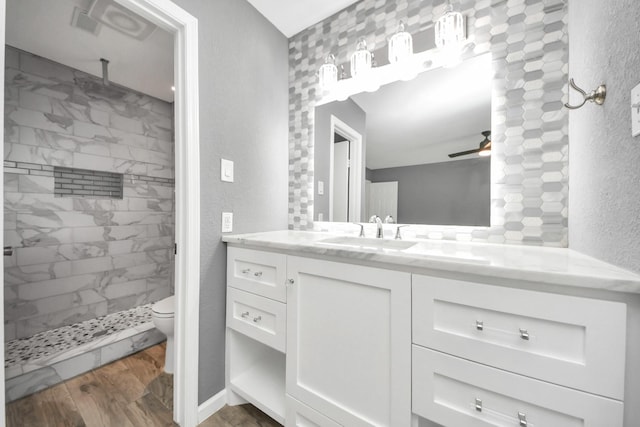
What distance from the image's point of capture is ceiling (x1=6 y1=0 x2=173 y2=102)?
1590mm

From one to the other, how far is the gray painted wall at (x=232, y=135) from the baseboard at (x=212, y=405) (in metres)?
0.03

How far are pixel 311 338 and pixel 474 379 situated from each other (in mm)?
605

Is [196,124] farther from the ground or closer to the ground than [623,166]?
farther from the ground

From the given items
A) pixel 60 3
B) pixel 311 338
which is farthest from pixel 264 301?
pixel 60 3

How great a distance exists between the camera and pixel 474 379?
74 cm

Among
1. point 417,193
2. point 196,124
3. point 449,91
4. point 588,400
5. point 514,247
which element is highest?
point 449,91

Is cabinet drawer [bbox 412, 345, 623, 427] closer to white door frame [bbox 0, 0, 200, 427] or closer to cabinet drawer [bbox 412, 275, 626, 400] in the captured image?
cabinet drawer [bbox 412, 275, 626, 400]

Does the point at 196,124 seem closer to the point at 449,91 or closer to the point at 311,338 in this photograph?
the point at 311,338

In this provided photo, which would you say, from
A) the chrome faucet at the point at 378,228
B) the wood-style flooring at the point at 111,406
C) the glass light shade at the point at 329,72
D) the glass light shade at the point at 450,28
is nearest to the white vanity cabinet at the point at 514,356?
the chrome faucet at the point at 378,228

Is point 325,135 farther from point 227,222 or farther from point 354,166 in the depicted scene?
point 227,222

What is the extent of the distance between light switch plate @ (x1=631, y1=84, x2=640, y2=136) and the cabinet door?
0.64 meters

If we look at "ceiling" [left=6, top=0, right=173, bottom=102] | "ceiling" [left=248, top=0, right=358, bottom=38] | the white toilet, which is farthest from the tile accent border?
"ceiling" [left=248, top=0, right=358, bottom=38]

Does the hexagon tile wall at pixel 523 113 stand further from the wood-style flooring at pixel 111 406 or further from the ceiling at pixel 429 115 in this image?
the wood-style flooring at pixel 111 406

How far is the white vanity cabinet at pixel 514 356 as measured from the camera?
1.96ft
